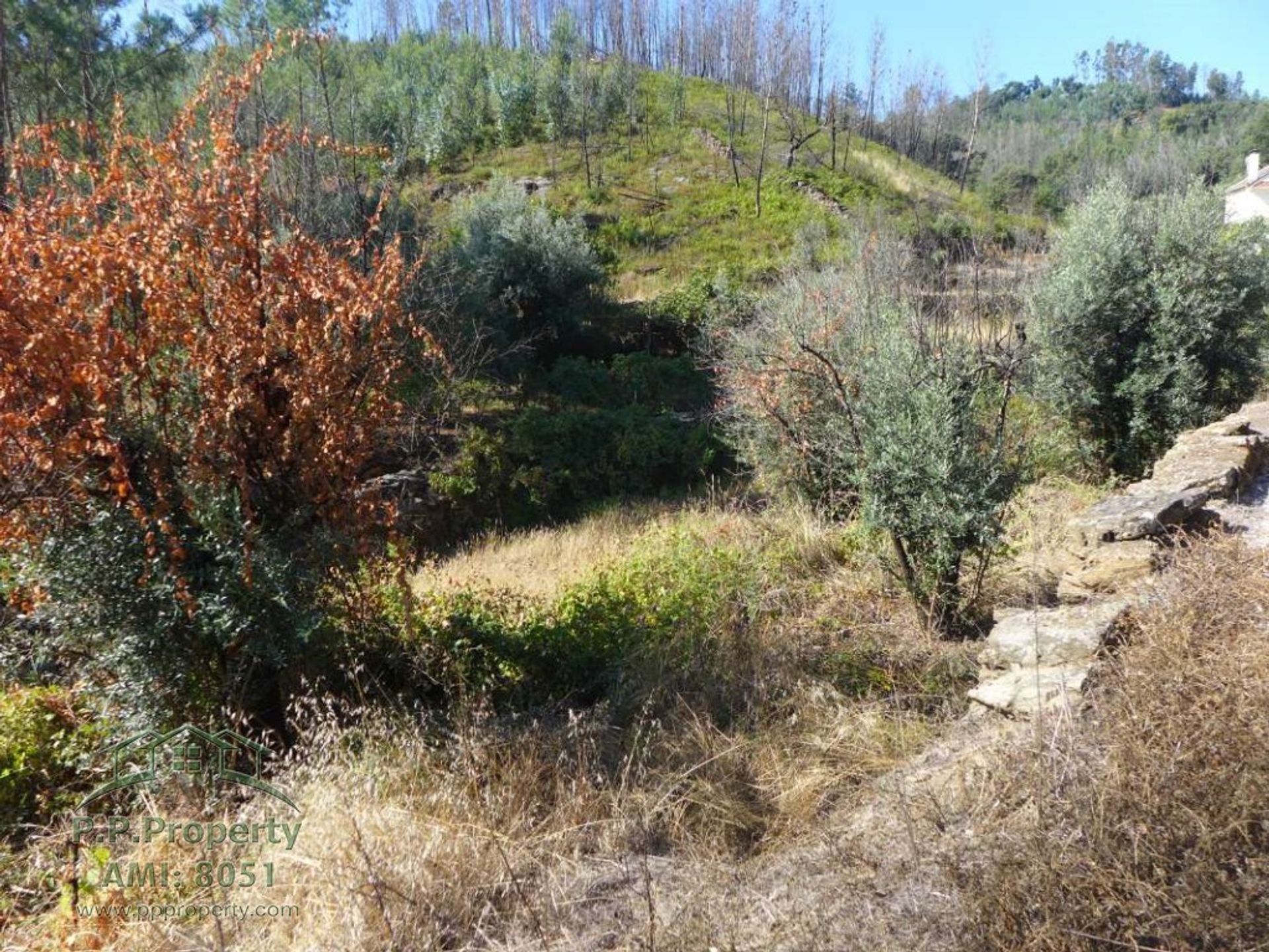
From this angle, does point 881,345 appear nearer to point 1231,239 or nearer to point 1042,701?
point 1042,701

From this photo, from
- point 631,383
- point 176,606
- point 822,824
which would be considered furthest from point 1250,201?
point 176,606

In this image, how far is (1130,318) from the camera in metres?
9.57

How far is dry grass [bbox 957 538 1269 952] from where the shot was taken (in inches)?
91.1

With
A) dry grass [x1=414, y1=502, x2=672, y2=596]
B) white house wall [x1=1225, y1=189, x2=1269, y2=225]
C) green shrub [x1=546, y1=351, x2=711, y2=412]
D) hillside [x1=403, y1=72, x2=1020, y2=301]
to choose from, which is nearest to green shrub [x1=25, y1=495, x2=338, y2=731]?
dry grass [x1=414, y1=502, x2=672, y2=596]

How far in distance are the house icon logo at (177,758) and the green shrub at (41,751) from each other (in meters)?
0.17

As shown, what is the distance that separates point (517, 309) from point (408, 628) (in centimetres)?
1271

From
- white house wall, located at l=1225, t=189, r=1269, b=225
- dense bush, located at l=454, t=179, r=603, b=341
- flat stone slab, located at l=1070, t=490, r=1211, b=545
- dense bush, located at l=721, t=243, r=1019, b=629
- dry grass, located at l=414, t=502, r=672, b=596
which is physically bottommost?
dry grass, located at l=414, t=502, r=672, b=596

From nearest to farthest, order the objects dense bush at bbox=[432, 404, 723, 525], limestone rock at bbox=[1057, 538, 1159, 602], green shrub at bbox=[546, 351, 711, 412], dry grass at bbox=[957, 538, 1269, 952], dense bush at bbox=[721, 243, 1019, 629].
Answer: dry grass at bbox=[957, 538, 1269, 952], limestone rock at bbox=[1057, 538, 1159, 602], dense bush at bbox=[721, 243, 1019, 629], dense bush at bbox=[432, 404, 723, 525], green shrub at bbox=[546, 351, 711, 412]

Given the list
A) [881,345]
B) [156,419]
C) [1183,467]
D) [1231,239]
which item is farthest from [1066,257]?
[156,419]

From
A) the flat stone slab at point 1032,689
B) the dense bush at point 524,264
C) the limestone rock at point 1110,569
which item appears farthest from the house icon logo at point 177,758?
the dense bush at point 524,264

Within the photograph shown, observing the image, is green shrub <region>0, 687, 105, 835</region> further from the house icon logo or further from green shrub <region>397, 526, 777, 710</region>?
green shrub <region>397, 526, 777, 710</region>

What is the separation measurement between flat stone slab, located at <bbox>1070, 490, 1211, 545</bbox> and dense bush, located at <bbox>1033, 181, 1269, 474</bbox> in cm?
436

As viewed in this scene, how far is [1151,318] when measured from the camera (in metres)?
9.52

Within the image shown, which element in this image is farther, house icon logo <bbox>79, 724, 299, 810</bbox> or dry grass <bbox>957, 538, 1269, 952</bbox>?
house icon logo <bbox>79, 724, 299, 810</bbox>
